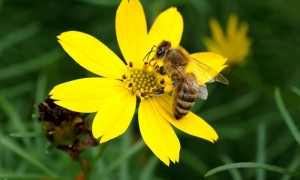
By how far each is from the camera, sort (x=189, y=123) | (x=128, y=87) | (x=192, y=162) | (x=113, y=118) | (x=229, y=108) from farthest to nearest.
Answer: (x=229, y=108), (x=192, y=162), (x=128, y=87), (x=189, y=123), (x=113, y=118)

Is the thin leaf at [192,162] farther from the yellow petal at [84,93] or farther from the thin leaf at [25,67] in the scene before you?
the yellow petal at [84,93]

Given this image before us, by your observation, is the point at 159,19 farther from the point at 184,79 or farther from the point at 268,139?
the point at 268,139

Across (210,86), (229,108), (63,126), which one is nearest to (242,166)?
(63,126)

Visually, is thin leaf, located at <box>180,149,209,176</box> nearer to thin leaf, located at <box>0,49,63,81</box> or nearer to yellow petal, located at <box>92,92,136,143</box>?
thin leaf, located at <box>0,49,63,81</box>

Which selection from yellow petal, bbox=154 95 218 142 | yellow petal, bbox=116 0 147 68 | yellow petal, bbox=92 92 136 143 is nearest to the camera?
yellow petal, bbox=92 92 136 143

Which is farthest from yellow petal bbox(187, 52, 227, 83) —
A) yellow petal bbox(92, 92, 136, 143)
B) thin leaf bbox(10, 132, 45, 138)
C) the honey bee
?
thin leaf bbox(10, 132, 45, 138)

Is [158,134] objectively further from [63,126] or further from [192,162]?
[192,162]
